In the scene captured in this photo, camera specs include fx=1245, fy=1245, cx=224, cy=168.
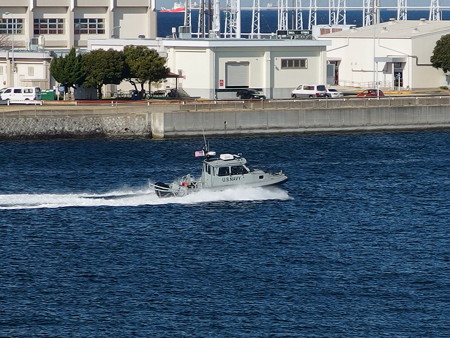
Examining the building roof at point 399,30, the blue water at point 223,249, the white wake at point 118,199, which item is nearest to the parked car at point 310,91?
the building roof at point 399,30

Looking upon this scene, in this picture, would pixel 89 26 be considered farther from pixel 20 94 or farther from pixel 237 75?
pixel 20 94

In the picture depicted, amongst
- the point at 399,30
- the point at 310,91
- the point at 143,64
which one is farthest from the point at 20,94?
the point at 399,30

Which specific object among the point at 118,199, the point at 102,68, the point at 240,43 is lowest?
the point at 118,199

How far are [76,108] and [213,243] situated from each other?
3750cm

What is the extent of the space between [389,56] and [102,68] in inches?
1203

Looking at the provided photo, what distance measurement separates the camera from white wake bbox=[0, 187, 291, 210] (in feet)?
207

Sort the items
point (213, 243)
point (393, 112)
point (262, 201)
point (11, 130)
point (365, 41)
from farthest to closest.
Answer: point (365, 41) < point (393, 112) < point (11, 130) < point (262, 201) < point (213, 243)

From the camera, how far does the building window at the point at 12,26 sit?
378ft

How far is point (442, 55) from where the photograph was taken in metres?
111

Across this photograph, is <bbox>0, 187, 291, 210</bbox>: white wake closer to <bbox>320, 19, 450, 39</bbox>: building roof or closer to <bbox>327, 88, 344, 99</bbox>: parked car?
<bbox>327, 88, 344, 99</bbox>: parked car

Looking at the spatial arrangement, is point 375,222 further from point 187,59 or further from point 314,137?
point 187,59

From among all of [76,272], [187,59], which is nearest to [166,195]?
[76,272]

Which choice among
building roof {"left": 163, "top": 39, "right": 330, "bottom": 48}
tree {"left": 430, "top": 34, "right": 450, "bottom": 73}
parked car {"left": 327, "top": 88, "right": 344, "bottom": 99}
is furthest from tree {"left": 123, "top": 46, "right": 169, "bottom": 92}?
tree {"left": 430, "top": 34, "right": 450, "bottom": 73}

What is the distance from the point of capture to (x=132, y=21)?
12138cm
